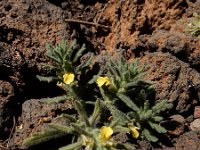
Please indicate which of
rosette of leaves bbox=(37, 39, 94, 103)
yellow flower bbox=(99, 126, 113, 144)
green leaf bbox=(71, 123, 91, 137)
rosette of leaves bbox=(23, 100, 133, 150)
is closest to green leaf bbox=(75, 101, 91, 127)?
rosette of leaves bbox=(23, 100, 133, 150)

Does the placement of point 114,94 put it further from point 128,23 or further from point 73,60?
point 128,23

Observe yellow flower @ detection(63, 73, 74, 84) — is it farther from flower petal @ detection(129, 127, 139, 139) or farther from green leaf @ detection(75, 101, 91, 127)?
flower petal @ detection(129, 127, 139, 139)

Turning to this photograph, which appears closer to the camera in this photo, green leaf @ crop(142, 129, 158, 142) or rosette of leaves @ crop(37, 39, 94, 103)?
green leaf @ crop(142, 129, 158, 142)

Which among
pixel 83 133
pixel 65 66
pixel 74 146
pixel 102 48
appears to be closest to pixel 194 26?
pixel 102 48

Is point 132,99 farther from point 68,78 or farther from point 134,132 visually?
point 68,78

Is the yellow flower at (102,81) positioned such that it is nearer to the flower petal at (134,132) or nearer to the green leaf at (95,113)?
the green leaf at (95,113)
